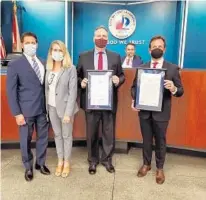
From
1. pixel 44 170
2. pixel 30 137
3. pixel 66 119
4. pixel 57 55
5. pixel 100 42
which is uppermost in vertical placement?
pixel 100 42

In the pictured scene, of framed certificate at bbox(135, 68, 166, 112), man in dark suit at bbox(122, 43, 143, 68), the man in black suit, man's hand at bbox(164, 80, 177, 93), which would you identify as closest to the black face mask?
framed certificate at bbox(135, 68, 166, 112)

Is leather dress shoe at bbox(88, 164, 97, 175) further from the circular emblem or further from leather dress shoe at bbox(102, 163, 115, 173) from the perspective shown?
the circular emblem

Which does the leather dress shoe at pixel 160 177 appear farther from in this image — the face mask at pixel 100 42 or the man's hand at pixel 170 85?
the face mask at pixel 100 42

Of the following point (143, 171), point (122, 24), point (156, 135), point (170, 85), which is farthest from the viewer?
point (122, 24)

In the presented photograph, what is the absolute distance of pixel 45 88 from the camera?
2.54 meters

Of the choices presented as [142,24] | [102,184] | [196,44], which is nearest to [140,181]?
[102,184]

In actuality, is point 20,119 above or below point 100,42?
below

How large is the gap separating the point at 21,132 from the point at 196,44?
4.45m


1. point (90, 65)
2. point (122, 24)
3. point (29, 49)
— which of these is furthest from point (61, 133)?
point (122, 24)

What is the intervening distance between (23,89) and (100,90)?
737mm

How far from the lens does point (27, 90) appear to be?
2.46 meters

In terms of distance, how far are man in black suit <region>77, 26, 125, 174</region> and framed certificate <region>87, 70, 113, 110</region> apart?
0.06 meters

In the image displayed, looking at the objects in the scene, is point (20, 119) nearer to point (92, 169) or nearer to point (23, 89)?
point (23, 89)

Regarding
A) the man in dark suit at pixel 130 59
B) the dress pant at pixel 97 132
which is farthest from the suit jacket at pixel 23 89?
the man in dark suit at pixel 130 59
